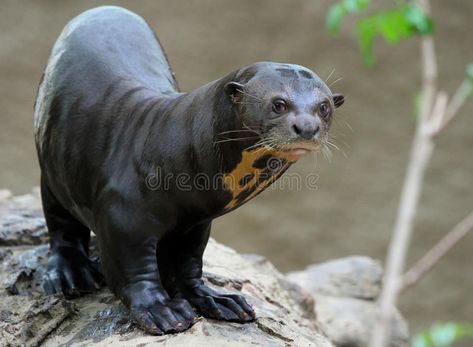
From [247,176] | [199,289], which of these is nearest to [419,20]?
[247,176]

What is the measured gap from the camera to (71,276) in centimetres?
294

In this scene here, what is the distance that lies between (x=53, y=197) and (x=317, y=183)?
4.09 metres

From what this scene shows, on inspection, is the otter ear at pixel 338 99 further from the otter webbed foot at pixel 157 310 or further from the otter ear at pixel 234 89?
the otter webbed foot at pixel 157 310

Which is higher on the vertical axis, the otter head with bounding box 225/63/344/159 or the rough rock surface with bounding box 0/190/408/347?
the otter head with bounding box 225/63/344/159

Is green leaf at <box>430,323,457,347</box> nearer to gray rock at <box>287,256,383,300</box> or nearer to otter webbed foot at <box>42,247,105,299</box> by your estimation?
otter webbed foot at <box>42,247,105,299</box>

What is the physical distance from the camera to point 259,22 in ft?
22.2

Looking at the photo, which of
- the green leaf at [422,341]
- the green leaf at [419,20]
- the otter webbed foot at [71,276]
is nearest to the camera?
the green leaf at [422,341]

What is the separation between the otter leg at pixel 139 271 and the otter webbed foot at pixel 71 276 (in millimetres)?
397

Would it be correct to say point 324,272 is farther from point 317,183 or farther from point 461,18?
point 461,18

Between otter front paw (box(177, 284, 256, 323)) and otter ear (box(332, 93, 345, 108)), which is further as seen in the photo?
otter front paw (box(177, 284, 256, 323))

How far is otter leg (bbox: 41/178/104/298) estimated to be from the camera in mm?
2928

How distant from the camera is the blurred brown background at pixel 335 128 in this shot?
6.73 metres

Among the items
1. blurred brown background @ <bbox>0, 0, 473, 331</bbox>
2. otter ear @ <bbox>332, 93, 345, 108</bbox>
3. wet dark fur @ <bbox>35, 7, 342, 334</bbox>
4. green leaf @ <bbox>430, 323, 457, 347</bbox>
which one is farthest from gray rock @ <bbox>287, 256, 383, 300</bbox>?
green leaf @ <bbox>430, 323, 457, 347</bbox>

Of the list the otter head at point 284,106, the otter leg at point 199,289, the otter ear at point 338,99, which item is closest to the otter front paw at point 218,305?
the otter leg at point 199,289
